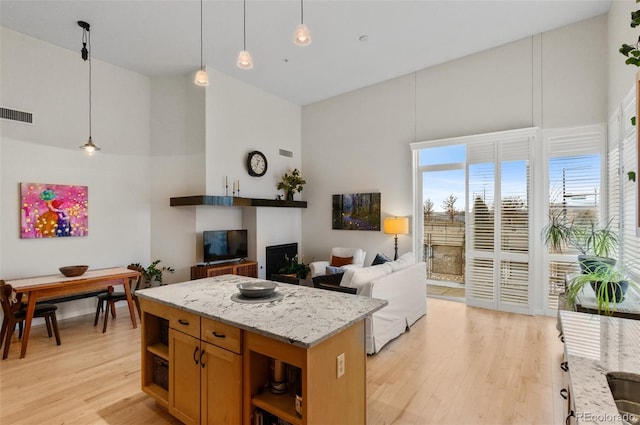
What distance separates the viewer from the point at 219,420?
1.89m

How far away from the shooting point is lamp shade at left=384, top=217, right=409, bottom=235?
5613 mm

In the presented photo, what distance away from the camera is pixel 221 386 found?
1871 millimetres

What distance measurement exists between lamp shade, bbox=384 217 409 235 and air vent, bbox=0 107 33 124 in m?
5.57

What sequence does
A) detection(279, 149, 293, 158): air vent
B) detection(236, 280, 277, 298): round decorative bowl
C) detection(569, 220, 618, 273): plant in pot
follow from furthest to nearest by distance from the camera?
detection(279, 149, 293, 158): air vent → detection(569, 220, 618, 273): plant in pot → detection(236, 280, 277, 298): round decorative bowl

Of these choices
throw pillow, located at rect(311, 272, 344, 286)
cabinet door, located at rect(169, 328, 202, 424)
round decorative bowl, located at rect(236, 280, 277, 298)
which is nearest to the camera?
cabinet door, located at rect(169, 328, 202, 424)

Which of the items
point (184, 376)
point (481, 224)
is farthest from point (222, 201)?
point (481, 224)

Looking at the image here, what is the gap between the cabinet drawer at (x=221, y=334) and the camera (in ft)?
5.88

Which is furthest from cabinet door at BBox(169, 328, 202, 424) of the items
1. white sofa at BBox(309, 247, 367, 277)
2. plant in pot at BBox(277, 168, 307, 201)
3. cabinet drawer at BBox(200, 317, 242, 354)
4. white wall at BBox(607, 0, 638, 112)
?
plant in pot at BBox(277, 168, 307, 201)

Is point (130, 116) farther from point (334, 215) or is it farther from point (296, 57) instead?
point (334, 215)

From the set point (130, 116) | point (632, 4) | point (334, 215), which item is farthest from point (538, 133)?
point (130, 116)

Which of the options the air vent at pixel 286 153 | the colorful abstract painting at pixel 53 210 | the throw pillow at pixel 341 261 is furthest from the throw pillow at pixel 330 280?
the air vent at pixel 286 153

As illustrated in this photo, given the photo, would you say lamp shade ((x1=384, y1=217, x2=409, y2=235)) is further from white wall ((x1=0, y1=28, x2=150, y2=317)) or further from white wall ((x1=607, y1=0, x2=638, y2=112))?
white wall ((x1=0, y1=28, x2=150, y2=317))

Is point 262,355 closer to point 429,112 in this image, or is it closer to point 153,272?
point 153,272

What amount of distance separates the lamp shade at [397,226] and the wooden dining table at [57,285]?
4043mm
